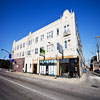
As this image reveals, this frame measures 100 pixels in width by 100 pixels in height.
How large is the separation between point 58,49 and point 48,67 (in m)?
7.22

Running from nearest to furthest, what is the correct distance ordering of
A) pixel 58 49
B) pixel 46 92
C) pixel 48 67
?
pixel 46 92
pixel 58 49
pixel 48 67

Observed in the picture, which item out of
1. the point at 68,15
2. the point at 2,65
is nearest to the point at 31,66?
the point at 68,15

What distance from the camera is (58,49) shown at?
56.4 feet

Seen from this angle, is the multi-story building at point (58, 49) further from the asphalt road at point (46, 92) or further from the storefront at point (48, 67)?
the asphalt road at point (46, 92)

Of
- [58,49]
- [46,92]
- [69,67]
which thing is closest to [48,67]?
[69,67]

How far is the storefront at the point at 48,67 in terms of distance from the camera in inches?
794

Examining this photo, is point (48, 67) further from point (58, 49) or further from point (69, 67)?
point (58, 49)

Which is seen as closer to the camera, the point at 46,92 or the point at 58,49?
the point at 46,92

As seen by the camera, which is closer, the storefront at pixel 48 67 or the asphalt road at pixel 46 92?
the asphalt road at pixel 46 92

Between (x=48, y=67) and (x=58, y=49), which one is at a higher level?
(x=58, y=49)

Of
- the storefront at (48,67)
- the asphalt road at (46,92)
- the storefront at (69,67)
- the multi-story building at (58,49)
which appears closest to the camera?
the asphalt road at (46,92)

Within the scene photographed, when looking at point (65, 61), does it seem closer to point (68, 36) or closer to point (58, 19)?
point (68, 36)

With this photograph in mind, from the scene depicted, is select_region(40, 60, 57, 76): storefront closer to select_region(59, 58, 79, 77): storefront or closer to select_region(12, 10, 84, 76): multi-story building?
select_region(12, 10, 84, 76): multi-story building

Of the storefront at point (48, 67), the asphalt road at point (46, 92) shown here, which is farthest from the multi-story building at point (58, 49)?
the asphalt road at point (46, 92)
